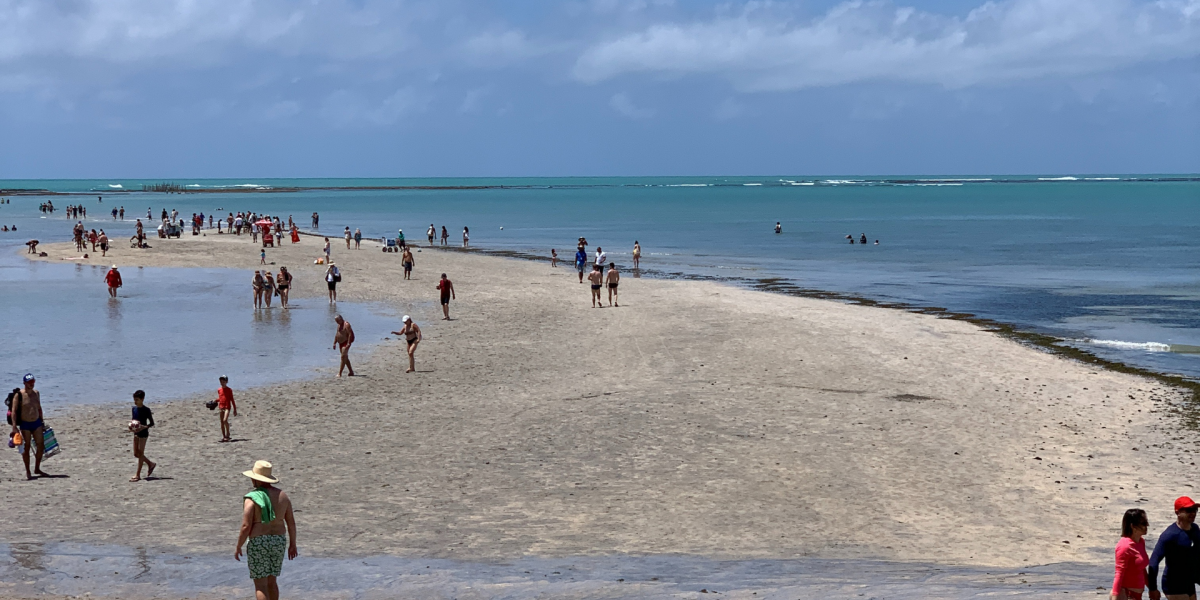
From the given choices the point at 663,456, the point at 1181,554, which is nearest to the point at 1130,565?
the point at 1181,554

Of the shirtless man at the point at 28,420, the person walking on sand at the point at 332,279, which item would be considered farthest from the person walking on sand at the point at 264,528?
the person walking on sand at the point at 332,279

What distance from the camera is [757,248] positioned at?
67.4 meters

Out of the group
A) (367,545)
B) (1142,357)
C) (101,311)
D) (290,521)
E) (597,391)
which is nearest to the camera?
(290,521)

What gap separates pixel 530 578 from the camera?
36.2ft

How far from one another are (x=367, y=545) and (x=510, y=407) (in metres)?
7.13

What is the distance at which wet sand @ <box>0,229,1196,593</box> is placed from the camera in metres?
12.4

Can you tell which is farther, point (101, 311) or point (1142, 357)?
point (101, 311)

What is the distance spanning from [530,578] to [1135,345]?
71.2 feet

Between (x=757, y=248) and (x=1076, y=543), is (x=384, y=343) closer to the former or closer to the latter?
(x=1076, y=543)

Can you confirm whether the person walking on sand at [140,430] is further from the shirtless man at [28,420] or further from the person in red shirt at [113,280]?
the person in red shirt at [113,280]

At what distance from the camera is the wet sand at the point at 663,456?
12398 mm

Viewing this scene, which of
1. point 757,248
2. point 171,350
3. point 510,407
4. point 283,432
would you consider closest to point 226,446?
point 283,432

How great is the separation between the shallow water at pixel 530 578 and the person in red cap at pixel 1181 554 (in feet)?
5.89

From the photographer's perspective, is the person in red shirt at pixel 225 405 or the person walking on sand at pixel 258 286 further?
the person walking on sand at pixel 258 286
